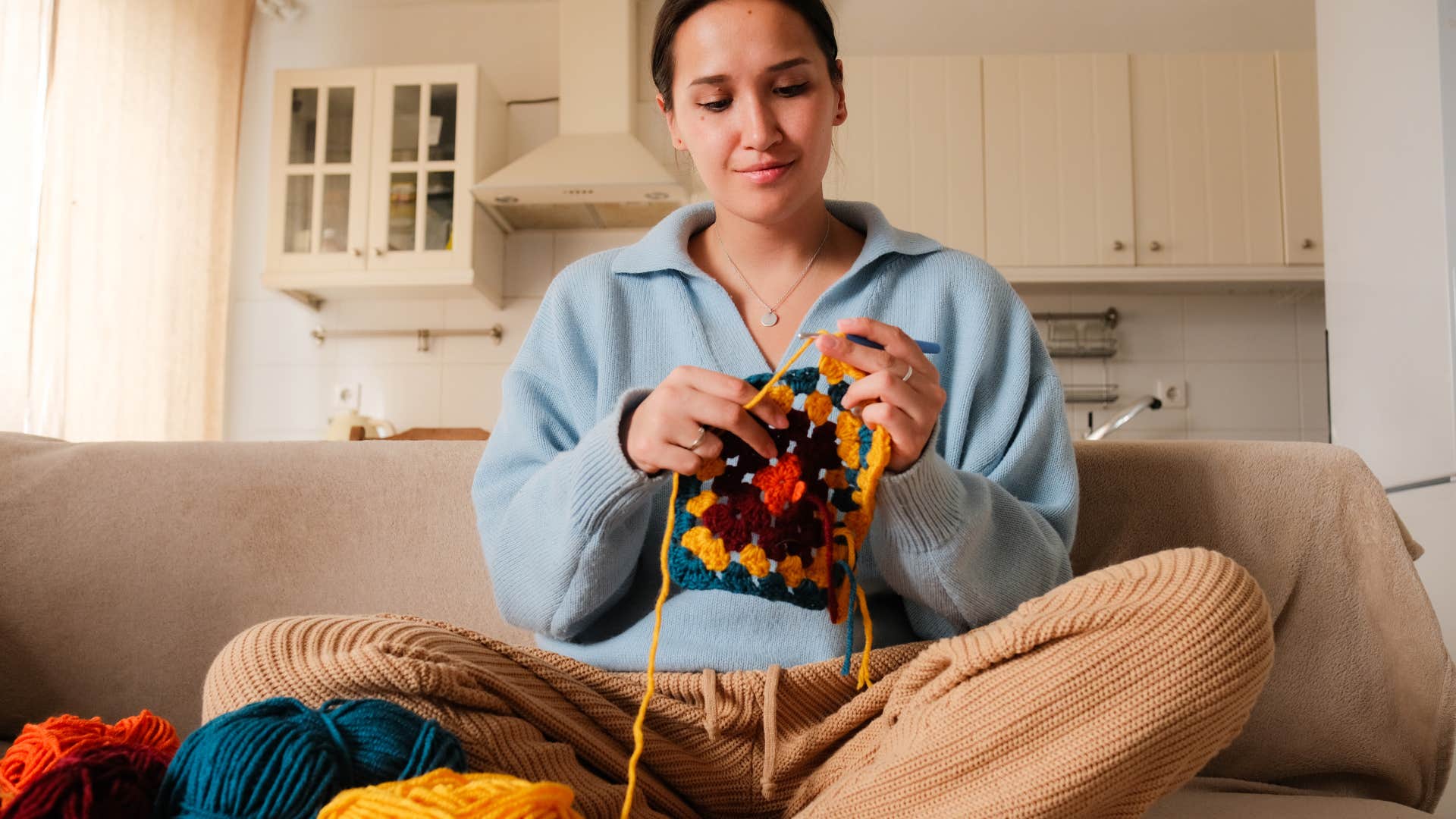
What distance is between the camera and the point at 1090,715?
2.34ft

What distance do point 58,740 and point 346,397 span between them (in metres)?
2.33

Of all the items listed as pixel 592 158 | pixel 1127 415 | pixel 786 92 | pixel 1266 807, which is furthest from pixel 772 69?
pixel 1127 415

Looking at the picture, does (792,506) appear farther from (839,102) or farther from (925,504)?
(839,102)

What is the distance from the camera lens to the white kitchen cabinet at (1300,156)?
2.71m

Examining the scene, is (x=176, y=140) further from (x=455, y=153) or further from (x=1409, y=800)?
(x=1409, y=800)

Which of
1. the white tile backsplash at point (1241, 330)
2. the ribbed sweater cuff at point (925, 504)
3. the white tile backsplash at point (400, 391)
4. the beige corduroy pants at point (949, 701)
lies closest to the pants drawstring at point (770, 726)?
the beige corduroy pants at point (949, 701)

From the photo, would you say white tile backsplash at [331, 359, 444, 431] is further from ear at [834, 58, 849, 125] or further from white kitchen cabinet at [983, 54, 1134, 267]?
ear at [834, 58, 849, 125]

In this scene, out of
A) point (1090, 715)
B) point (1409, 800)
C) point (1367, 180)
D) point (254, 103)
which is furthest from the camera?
point (254, 103)

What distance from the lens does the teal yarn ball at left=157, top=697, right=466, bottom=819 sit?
24.6 inches

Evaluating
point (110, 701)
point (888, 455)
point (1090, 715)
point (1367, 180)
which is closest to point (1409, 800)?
point (1090, 715)

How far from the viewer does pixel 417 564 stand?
49.0 inches

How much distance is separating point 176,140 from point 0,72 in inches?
21.8

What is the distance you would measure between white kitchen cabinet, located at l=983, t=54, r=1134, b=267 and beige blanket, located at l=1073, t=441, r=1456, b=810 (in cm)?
163

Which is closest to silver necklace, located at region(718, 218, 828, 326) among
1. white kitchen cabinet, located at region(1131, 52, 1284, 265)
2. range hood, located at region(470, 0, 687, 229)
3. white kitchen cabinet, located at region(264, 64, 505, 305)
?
range hood, located at region(470, 0, 687, 229)
